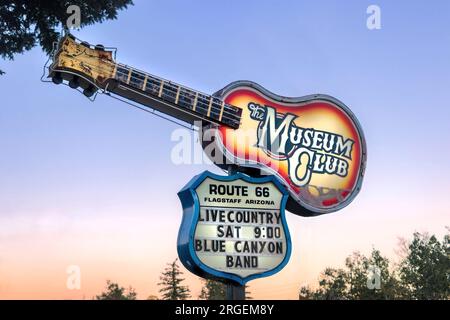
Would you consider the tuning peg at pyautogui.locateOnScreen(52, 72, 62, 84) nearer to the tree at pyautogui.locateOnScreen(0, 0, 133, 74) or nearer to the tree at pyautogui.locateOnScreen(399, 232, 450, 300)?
the tree at pyautogui.locateOnScreen(0, 0, 133, 74)

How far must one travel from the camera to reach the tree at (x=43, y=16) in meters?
20.2

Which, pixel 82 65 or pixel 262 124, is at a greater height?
pixel 82 65

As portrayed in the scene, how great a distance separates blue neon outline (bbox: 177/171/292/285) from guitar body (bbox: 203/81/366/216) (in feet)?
3.72

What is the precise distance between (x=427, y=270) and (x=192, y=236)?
→ 47.2 meters

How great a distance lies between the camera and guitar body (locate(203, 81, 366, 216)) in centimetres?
1741

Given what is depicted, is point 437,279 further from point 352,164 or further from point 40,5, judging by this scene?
point 40,5

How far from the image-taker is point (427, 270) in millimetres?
57688

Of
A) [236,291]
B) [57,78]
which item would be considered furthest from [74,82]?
[236,291]

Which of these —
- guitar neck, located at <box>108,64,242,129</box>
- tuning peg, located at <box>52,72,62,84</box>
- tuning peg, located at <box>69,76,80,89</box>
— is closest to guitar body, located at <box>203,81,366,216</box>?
guitar neck, located at <box>108,64,242,129</box>

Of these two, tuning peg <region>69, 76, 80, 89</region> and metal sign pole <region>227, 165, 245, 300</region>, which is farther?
tuning peg <region>69, 76, 80, 89</region>

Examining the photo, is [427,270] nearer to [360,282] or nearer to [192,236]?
[360,282]

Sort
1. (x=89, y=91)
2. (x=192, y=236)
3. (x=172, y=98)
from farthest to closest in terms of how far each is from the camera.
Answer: (x=172, y=98) < (x=89, y=91) < (x=192, y=236)
